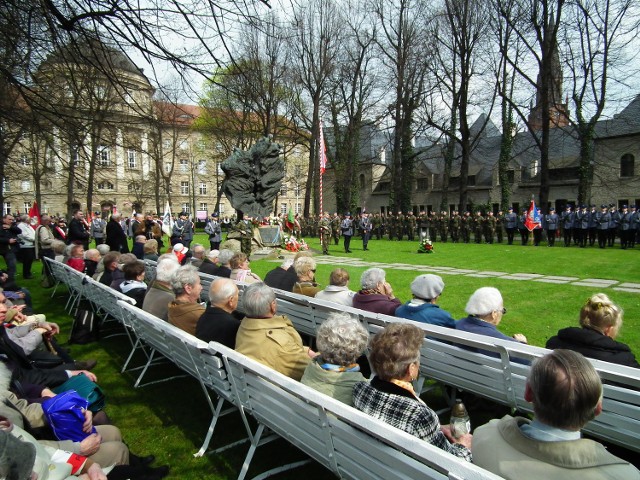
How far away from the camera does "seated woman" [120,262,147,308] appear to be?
5785 millimetres

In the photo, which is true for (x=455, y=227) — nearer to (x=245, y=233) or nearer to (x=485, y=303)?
(x=245, y=233)

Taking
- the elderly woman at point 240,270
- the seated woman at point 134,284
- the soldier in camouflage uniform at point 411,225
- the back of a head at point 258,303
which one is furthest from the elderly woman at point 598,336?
the soldier in camouflage uniform at point 411,225

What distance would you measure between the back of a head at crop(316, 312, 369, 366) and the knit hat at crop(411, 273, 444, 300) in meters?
1.52

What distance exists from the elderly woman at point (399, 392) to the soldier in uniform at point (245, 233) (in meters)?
14.4

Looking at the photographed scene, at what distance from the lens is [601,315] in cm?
301

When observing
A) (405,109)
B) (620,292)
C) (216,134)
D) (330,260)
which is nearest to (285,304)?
(620,292)

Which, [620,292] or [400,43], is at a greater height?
[400,43]

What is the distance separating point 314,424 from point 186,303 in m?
2.37

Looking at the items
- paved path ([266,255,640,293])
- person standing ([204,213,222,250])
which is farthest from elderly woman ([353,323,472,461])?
person standing ([204,213,222,250])

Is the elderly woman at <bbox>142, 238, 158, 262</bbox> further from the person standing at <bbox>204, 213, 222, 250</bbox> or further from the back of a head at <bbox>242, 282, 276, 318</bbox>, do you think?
the person standing at <bbox>204, 213, 222, 250</bbox>

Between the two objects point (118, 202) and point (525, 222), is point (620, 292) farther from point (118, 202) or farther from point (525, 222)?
point (118, 202)

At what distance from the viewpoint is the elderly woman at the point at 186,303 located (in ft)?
13.9

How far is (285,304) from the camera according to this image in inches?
205

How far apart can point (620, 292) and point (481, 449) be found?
8379 millimetres
